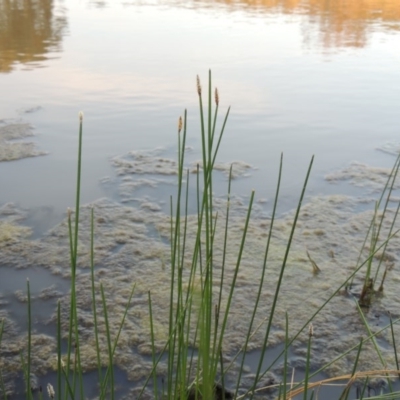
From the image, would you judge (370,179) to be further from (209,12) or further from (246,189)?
(209,12)

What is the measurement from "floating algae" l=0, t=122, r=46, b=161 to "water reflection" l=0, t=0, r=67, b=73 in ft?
4.80

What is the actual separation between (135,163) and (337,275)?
1.25 metres

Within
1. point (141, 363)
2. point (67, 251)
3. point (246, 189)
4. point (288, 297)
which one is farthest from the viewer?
point (246, 189)

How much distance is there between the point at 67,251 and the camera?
81.7 inches

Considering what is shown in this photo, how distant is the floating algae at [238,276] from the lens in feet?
5.23

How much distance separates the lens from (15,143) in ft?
10.1

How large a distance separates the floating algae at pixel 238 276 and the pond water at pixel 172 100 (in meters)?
0.05

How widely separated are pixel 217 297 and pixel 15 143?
1.70 metres

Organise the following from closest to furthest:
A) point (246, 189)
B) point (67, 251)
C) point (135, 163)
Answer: point (67, 251) → point (246, 189) → point (135, 163)

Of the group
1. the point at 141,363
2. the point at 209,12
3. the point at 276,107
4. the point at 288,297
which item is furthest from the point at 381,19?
the point at 141,363

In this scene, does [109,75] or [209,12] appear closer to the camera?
[109,75]

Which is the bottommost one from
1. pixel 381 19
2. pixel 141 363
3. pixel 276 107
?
pixel 141 363

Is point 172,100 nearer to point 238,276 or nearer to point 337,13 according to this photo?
point 238,276

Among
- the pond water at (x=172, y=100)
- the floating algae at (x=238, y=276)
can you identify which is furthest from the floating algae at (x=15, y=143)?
the floating algae at (x=238, y=276)
